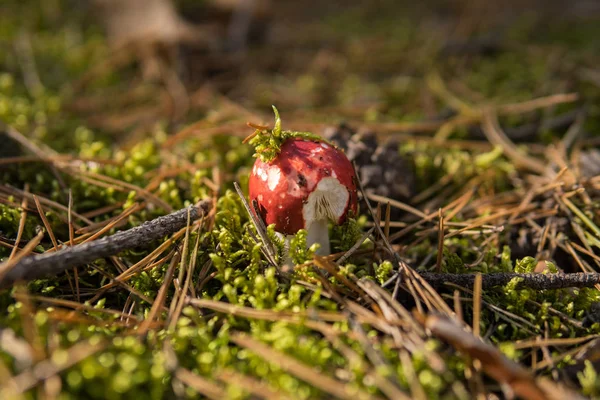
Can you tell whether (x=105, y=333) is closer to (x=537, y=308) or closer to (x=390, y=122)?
(x=537, y=308)

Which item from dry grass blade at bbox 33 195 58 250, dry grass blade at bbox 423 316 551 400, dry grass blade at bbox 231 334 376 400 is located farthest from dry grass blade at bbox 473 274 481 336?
dry grass blade at bbox 33 195 58 250

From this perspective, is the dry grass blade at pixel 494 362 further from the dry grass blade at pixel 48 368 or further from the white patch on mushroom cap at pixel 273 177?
the dry grass blade at pixel 48 368

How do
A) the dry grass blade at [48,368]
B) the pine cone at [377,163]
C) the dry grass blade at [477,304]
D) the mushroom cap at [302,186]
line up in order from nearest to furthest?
the dry grass blade at [48,368] < the dry grass blade at [477,304] < the mushroom cap at [302,186] < the pine cone at [377,163]

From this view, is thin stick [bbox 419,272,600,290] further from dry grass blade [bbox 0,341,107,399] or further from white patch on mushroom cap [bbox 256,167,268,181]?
dry grass blade [bbox 0,341,107,399]

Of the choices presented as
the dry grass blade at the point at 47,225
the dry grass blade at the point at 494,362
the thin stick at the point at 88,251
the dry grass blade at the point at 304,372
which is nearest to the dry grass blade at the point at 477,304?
the dry grass blade at the point at 494,362

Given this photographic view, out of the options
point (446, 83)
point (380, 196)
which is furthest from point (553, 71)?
point (380, 196)

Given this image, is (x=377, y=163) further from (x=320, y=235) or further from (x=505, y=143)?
(x=505, y=143)

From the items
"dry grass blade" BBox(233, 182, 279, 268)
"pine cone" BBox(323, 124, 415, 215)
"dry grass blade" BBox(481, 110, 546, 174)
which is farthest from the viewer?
"dry grass blade" BBox(481, 110, 546, 174)

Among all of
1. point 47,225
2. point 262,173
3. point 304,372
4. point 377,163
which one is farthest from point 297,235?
point 47,225
